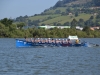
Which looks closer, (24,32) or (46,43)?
(46,43)

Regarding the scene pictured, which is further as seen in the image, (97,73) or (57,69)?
(57,69)

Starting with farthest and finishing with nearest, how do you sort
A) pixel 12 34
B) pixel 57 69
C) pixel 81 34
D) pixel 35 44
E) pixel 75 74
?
pixel 81 34 → pixel 12 34 → pixel 35 44 → pixel 57 69 → pixel 75 74

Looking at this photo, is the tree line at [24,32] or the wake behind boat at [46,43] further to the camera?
the tree line at [24,32]

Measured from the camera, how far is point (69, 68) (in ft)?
139

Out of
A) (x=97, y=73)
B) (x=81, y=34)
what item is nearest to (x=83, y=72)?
(x=97, y=73)

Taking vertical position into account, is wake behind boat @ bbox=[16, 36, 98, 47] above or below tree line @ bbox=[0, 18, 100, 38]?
below

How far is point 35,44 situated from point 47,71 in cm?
3957

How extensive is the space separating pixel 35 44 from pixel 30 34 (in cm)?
6836

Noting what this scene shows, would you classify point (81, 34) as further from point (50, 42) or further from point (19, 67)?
point (19, 67)

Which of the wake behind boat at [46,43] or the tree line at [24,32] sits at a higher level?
the tree line at [24,32]

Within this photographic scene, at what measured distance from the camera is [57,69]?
41.1m

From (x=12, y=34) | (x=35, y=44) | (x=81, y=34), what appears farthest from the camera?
(x=81, y=34)

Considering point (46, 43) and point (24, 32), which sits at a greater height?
point (24, 32)

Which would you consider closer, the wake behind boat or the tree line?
the wake behind boat
